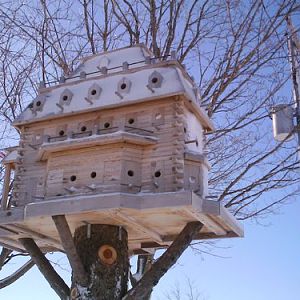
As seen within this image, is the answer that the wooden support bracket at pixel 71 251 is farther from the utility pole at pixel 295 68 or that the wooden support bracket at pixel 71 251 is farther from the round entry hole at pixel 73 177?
the utility pole at pixel 295 68

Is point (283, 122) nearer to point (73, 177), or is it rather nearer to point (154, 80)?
point (154, 80)

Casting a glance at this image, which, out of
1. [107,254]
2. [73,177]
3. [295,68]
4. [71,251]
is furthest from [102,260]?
[295,68]

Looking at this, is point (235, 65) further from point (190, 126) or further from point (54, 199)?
point (54, 199)

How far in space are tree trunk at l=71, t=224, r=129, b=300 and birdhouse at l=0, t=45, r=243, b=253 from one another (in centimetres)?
12

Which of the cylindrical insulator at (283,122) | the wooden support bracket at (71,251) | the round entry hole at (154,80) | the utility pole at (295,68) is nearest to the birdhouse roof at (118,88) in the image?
the round entry hole at (154,80)

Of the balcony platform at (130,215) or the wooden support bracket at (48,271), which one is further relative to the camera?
the wooden support bracket at (48,271)

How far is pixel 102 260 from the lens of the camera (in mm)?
5332

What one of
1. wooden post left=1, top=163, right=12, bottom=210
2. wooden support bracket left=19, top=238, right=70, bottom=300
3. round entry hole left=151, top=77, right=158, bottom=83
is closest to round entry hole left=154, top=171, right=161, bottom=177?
round entry hole left=151, top=77, right=158, bottom=83

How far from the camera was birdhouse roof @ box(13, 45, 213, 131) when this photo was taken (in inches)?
219

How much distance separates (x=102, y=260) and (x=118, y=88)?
5.93 ft

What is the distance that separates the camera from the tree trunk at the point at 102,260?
5184 mm

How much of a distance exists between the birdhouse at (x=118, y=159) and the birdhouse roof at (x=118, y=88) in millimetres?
12

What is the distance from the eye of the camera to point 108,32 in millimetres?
8492

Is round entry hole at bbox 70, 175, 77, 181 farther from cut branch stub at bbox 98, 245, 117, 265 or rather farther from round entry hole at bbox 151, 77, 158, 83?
round entry hole at bbox 151, 77, 158, 83
